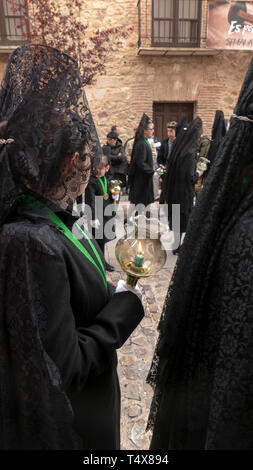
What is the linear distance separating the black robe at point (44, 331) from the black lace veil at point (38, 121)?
13 cm

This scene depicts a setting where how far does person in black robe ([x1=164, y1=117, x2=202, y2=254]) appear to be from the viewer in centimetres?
531

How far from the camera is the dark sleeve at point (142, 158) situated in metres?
6.12

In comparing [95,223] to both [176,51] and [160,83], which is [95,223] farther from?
[176,51]

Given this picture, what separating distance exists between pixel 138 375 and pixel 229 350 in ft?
6.77

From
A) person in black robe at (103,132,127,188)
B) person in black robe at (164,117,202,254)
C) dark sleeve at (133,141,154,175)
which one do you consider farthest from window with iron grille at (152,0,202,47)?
person in black robe at (164,117,202,254)

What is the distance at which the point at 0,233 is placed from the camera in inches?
40.6

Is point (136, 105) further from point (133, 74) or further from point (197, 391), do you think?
point (197, 391)

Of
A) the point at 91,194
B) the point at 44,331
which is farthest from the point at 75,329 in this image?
the point at 91,194

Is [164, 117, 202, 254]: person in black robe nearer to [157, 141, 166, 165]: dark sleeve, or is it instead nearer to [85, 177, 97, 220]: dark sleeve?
[157, 141, 166, 165]: dark sleeve

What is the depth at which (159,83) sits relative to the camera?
12.4 meters
